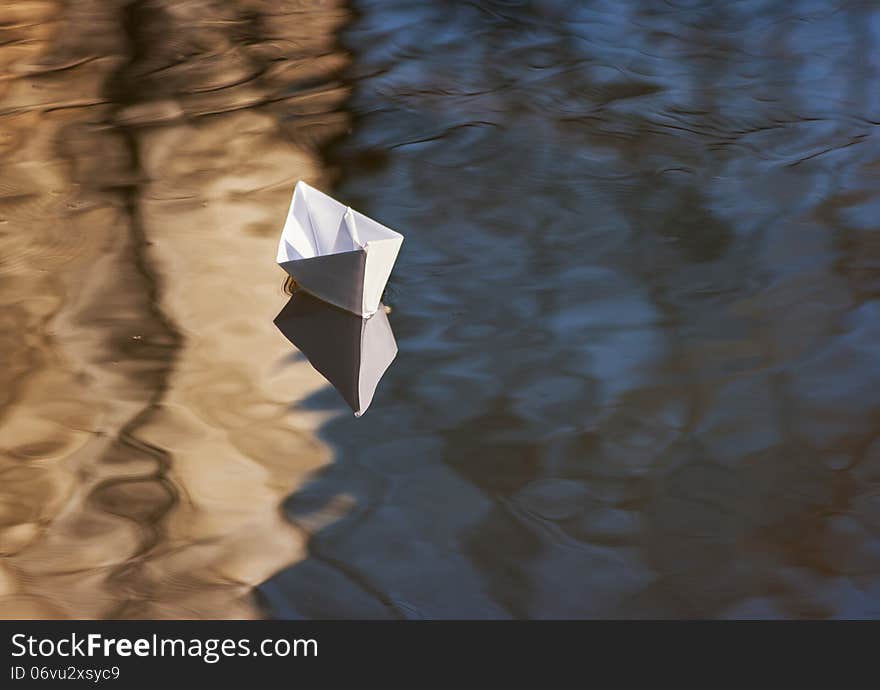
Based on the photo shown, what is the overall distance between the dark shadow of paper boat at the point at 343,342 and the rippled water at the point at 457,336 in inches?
0.8

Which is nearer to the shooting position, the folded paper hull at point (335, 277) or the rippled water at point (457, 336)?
the rippled water at point (457, 336)

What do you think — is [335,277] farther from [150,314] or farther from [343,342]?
[150,314]

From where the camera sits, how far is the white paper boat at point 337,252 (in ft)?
4.01

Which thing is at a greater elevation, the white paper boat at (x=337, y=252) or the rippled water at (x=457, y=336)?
the white paper boat at (x=337, y=252)

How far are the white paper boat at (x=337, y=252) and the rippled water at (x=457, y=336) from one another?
0.05 m

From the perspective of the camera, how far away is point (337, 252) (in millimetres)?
1275

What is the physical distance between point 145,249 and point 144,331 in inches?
8.3

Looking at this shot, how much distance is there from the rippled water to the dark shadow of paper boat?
2cm

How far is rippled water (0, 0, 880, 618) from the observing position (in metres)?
0.93

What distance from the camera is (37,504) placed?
0.97 m

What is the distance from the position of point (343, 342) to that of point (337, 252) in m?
0.12

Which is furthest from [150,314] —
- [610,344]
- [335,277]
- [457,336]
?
[610,344]

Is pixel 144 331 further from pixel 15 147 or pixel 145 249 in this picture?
pixel 15 147
